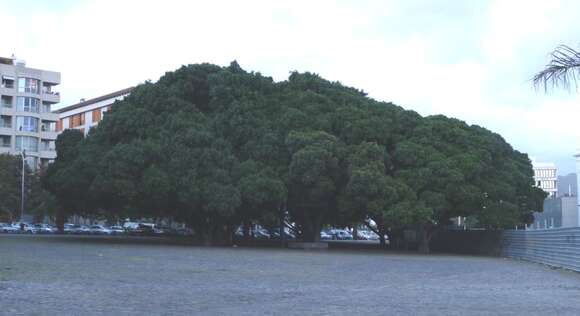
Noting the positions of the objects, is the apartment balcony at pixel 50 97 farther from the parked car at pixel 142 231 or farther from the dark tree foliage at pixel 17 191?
the parked car at pixel 142 231

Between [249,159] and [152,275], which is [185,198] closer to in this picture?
[249,159]

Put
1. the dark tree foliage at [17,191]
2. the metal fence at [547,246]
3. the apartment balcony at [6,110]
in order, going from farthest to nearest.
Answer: the apartment balcony at [6,110]
the dark tree foliage at [17,191]
the metal fence at [547,246]

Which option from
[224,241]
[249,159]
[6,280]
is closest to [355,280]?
[6,280]

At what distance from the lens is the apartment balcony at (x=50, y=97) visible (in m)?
86.6

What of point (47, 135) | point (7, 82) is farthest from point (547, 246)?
point (47, 135)

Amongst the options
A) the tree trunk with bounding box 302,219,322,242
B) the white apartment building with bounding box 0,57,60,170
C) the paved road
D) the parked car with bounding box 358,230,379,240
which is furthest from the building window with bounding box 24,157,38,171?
the paved road

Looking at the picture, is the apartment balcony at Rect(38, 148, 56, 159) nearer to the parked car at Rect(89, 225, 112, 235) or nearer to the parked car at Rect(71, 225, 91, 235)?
the parked car at Rect(71, 225, 91, 235)

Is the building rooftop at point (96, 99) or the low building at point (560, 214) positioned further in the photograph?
the building rooftop at point (96, 99)

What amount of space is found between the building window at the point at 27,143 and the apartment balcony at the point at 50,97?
5.19 metres

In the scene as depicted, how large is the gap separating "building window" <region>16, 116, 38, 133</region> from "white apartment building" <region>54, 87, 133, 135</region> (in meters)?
11.0

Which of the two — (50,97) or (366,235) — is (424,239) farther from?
(50,97)

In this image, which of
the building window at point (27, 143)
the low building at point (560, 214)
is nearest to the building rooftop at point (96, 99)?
the building window at point (27, 143)

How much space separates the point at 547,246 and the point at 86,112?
83.0 m

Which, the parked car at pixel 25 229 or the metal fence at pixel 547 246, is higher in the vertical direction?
the metal fence at pixel 547 246
